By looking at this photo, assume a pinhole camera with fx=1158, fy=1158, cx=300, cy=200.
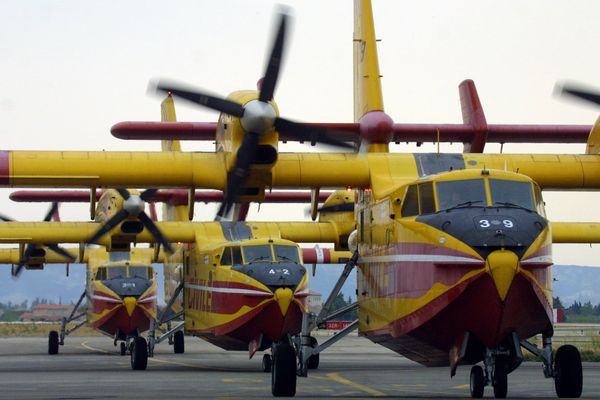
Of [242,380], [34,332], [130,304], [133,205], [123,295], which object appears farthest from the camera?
[34,332]

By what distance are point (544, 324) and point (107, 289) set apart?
73.6 feet

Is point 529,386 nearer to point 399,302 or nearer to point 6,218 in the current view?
point 399,302

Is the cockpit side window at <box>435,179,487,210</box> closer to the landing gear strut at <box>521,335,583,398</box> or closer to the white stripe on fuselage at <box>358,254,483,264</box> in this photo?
the white stripe on fuselage at <box>358,254,483,264</box>

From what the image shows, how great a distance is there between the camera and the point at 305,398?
58.0ft

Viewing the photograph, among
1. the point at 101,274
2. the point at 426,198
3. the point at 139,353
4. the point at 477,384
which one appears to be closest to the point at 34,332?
the point at 101,274

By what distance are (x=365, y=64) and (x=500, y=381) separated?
14.4 meters

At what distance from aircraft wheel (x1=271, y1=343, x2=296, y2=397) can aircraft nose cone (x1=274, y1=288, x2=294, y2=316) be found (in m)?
7.47

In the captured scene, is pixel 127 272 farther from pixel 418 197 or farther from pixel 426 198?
pixel 426 198

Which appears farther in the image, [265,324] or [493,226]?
[265,324]

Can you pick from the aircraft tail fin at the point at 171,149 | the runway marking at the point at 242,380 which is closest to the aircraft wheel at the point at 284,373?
the runway marking at the point at 242,380

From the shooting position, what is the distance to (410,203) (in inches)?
694

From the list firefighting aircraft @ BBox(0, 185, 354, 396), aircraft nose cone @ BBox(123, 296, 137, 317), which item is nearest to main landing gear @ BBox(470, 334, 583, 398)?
firefighting aircraft @ BBox(0, 185, 354, 396)

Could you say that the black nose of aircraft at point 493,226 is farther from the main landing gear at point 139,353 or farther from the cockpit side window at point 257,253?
the main landing gear at point 139,353

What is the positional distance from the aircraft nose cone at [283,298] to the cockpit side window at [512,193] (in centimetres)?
994
